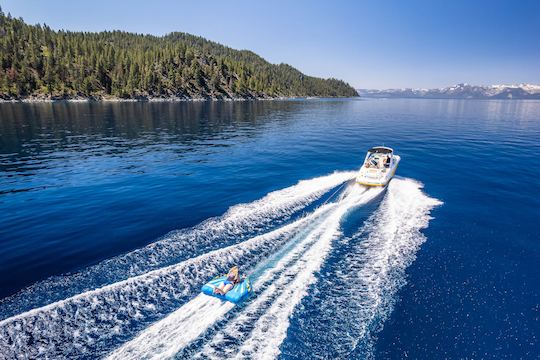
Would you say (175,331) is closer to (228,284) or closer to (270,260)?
(228,284)

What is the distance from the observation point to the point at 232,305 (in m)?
12.1

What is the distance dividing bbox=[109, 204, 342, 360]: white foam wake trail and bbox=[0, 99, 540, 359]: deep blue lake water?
54 millimetres

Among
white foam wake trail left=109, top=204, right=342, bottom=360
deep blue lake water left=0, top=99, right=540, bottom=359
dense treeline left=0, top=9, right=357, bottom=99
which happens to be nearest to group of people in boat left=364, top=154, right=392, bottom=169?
deep blue lake water left=0, top=99, right=540, bottom=359

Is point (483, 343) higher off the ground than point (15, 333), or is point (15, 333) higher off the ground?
point (15, 333)

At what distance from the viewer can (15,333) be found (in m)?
10.6

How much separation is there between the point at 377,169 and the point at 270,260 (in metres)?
18.5

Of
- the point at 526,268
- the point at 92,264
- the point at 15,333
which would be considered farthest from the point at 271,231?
the point at 526,268

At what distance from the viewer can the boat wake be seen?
1031 cm

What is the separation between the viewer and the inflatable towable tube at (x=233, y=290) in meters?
12.1

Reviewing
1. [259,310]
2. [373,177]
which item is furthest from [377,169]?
[259,310]

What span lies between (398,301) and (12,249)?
2300 centimetres

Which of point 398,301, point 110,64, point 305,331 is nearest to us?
point 305,331

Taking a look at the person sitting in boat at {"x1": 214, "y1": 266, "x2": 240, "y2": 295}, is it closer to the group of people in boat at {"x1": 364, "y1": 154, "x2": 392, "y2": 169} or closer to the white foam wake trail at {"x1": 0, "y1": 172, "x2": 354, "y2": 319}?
the white foam wake trail at {"x1": 0, "y1": 172, "x2": 354, "y2": 319}

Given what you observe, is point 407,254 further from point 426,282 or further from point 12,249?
point 12,249
